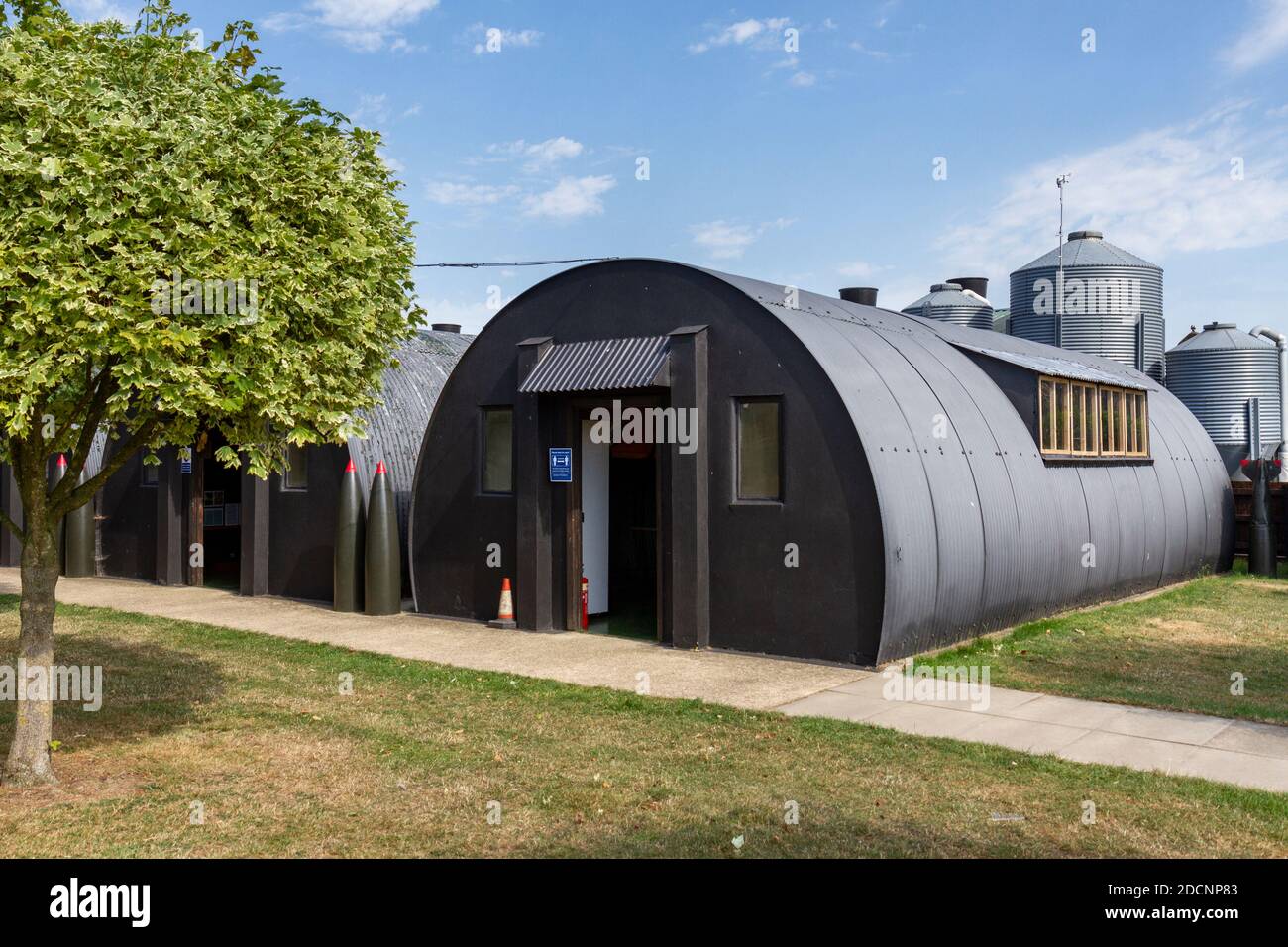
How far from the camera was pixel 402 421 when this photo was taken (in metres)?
18.8

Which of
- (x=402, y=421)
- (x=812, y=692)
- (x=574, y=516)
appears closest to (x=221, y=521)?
(x=402, y=421)

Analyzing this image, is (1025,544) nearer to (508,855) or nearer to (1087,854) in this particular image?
(1087,854)

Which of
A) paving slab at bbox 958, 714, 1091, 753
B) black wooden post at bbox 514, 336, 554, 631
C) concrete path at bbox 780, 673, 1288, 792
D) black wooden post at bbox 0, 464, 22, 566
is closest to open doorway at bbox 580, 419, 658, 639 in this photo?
black wooden post at bbox 514, 336, 554, 631

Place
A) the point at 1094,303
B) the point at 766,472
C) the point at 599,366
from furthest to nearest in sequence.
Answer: the point at 1094,303
the point at 599,366
the point at 766,472

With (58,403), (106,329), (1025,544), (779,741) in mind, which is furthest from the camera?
(1025,544)

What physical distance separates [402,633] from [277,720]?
4.88 m

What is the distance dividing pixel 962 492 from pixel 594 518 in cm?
496

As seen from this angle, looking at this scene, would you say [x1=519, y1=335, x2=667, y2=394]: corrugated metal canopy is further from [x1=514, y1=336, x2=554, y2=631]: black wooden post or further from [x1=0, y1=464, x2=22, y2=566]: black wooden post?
[x1=0, y1=464, x2=22, y2=566]: black wooden post

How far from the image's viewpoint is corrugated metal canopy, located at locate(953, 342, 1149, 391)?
1630cm

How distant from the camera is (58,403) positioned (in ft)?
25.8

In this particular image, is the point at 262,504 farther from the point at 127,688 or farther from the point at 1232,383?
the point at 1232,383

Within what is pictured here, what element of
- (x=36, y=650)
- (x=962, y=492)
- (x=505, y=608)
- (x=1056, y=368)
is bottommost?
(x=505, y=608)
